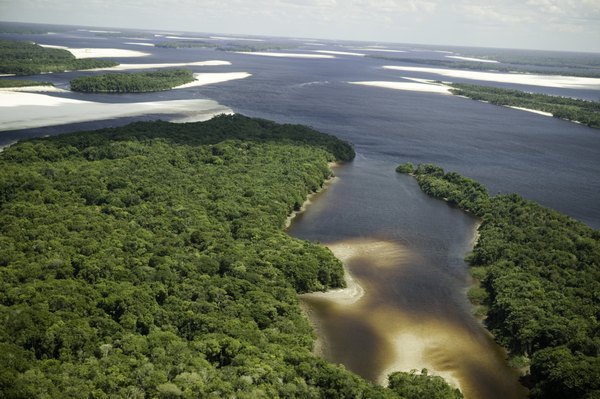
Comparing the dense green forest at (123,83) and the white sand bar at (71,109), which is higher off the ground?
the dense green forest at (123,83)

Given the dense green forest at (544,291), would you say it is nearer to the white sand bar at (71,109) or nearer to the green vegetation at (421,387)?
the green vegetation at (421,387)

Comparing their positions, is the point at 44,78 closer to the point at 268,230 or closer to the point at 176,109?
the point at 176,109

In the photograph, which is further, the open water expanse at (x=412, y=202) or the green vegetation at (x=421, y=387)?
the open water expanse at (x=412, y=202)

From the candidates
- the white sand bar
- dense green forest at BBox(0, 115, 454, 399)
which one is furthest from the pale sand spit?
dense green forest at BBox(0, 115, 454, 399)

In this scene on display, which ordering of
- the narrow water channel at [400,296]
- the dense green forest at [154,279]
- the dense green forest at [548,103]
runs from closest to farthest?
the dense green forest at [154,279] → the narrow water channel at [400,296] → the dense green forest at [548,103]

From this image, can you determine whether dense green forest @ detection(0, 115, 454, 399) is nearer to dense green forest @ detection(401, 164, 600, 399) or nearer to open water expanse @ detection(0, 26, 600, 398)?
open water expanse @ detection(0, 26, 600, 398)

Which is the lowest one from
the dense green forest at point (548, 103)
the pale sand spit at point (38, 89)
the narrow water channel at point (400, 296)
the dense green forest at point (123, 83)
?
the narrow water channel at point (400, 296)

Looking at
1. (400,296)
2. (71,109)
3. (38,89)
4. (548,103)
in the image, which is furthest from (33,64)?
(548,103)

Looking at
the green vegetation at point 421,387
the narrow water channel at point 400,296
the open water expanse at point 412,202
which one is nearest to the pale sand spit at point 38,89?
the open water expanse at point 412,202
